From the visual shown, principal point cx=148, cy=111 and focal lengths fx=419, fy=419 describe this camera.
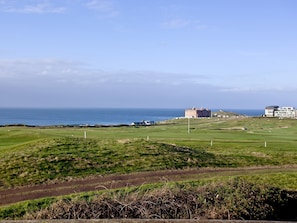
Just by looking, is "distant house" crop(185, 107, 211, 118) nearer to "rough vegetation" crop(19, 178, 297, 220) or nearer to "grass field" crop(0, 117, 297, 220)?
"grass field" crop(0, 117, 297, 220)

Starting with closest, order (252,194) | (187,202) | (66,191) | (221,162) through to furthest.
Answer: (187,202), (252,194), (66,191), (221,162)

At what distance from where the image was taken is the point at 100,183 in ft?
59.0

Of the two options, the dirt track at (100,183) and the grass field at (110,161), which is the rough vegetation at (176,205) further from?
the grass field at (110,161)

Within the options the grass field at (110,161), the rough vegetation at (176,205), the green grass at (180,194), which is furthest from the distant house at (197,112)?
the rough vegetation at (176,205)

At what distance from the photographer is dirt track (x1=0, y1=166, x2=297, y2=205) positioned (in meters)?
15.9

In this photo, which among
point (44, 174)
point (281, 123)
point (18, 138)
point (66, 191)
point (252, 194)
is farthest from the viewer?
point (281, 123)

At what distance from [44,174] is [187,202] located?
892 cm

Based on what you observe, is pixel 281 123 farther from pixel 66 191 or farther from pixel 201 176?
pixel 66 191

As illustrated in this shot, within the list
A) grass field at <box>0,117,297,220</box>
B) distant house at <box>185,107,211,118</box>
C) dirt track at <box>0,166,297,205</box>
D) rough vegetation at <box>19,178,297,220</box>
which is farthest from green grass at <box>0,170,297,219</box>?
distant house at <box>185,107,211,118</box>

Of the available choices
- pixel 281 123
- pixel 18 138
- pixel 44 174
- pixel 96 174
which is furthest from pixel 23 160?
pixel 281 123

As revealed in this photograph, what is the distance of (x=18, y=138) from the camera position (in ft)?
134

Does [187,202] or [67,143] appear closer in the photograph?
[187,202]

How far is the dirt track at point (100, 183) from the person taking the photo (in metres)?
15.9

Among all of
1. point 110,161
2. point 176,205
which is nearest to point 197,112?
point 110,161
